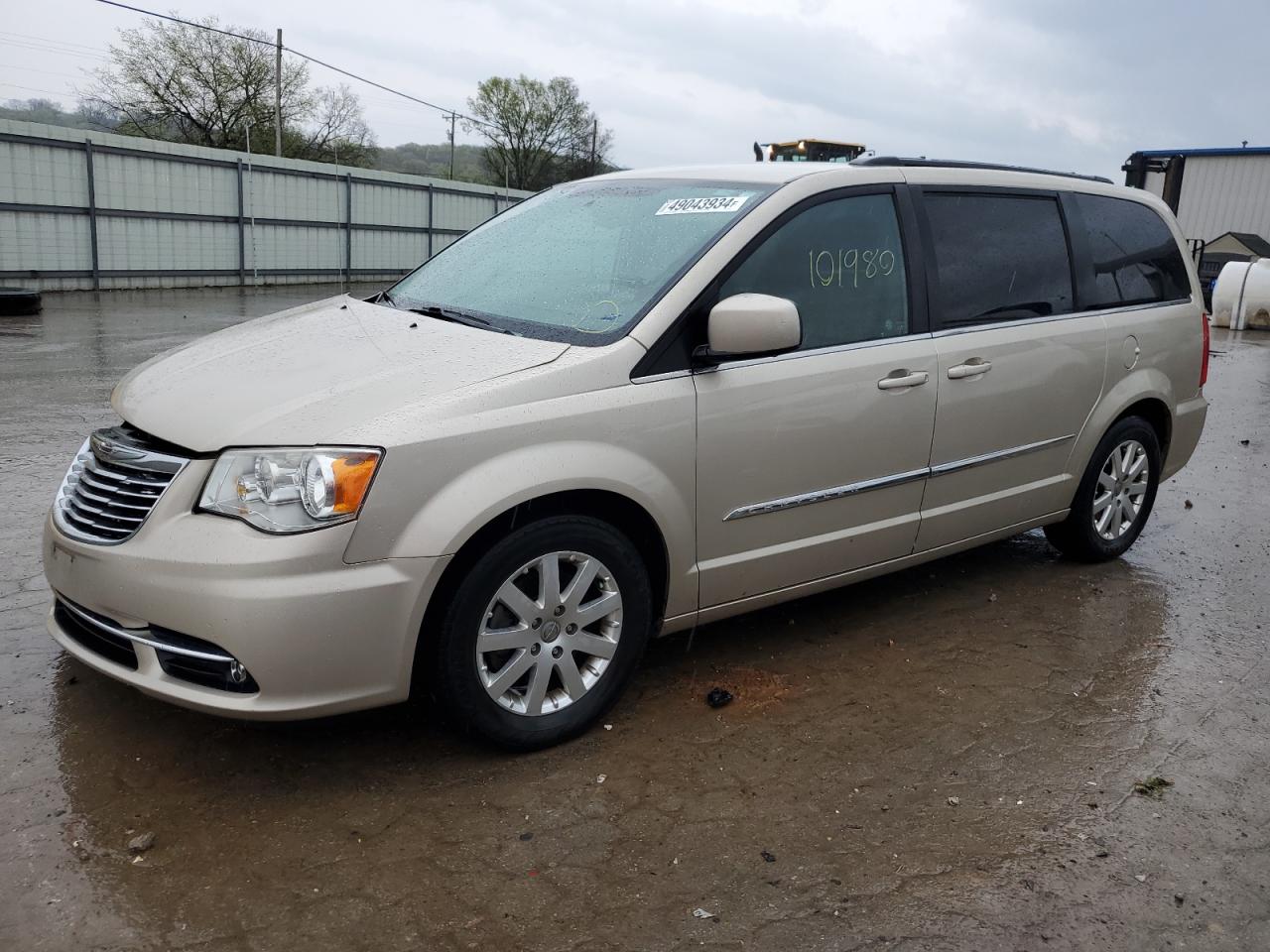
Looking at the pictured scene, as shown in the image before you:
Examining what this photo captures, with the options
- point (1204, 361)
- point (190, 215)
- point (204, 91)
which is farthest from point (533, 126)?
point (1204, 361)

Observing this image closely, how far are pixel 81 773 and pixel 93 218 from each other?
17512 millimetres

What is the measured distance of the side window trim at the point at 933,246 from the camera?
166 inches

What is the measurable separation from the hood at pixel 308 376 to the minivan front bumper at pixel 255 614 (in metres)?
0.27

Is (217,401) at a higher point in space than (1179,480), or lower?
higher

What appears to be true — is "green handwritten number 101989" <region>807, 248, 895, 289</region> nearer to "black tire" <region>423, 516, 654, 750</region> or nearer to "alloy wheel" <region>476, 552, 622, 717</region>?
"black tire" <region>423, 516, 654, 750</region>

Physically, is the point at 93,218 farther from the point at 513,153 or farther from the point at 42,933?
the point at 513,153

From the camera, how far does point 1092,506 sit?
17.2ft

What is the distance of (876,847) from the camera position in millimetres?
2943

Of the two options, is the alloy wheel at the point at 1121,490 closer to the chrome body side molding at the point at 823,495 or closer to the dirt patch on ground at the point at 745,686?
the chrome body side molding at the point at 823,495

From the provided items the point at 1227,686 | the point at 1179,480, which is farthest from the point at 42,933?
the point at 1179,480

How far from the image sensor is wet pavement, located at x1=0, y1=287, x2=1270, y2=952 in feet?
8.55

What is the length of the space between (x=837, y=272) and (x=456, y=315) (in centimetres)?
139

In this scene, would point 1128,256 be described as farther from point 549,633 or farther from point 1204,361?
point 549,633

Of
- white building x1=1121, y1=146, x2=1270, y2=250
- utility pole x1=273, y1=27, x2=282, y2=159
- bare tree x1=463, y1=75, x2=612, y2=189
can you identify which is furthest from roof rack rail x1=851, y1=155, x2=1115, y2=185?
bare tree x1=463, y1=75, x2=612, y2=189
